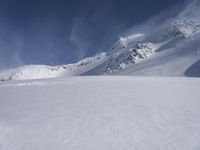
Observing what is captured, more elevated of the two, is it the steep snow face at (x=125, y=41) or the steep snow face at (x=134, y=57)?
the steep snow face at (x=125, y=41)

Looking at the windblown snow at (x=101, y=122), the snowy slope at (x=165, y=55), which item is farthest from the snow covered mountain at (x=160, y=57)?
the windblown snow at (x=101, y=122)

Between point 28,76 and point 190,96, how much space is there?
622 feet

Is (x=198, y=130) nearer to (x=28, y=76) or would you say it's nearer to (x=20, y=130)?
(x=20, y=130)

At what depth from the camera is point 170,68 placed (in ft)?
142

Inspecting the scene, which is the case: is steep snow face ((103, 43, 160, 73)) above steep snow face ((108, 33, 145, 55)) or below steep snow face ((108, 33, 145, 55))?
below

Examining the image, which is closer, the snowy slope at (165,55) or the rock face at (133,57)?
the snowy slope at (165,55)

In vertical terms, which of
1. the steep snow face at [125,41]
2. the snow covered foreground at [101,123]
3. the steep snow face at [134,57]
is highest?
the steep snow face at [125,41]

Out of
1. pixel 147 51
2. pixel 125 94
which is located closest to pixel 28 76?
pixel 147 51

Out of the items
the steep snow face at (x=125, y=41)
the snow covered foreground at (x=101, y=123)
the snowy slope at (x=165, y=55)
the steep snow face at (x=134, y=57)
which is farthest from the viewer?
the steep snow face at (x=125, y=41)

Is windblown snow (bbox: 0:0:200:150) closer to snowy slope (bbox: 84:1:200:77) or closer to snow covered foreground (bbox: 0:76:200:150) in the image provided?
snow covered foreground (bbox: 0:76:200:150)

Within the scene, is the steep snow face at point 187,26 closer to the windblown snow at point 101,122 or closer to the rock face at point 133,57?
the rock face at point 133,57

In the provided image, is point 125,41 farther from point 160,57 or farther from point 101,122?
point 101,122

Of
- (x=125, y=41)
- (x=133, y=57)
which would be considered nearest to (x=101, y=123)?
(x=133, y=57)

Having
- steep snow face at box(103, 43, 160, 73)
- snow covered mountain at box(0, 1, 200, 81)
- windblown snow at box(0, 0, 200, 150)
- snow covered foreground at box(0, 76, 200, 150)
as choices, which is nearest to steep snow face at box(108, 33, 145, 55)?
snow covered mountain at box(0, 1, 200, 81)
